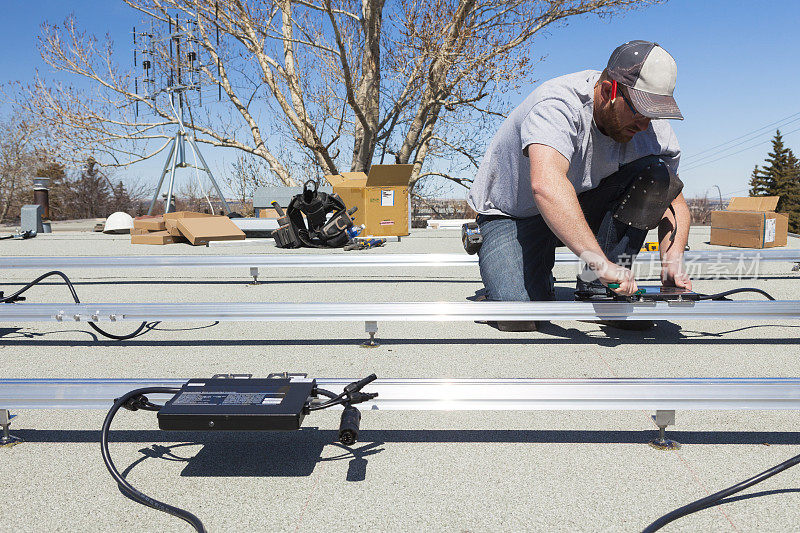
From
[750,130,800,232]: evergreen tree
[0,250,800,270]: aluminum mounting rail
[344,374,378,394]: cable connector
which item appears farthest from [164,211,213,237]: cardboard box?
[750,130,800,232]: evergreen tree

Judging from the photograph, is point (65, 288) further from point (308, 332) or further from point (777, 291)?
point (777, 291)

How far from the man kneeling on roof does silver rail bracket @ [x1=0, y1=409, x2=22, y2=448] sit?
5.77 ft

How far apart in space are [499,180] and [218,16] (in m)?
9.93

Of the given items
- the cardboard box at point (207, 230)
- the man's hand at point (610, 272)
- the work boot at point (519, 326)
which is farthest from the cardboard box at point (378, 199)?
the man's hand at point (610, 272)

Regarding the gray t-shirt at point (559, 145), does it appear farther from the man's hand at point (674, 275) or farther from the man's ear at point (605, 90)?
the man's hand at point (674, 275)

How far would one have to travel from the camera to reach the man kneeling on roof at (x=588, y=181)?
183 cm

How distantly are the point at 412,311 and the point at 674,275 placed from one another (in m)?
1.20

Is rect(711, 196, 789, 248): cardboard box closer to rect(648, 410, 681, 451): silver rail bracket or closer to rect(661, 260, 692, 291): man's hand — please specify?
rect(661, 260, 692, 291): man's hand

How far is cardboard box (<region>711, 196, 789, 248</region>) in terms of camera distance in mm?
6211

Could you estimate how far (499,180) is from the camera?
8.82 feet

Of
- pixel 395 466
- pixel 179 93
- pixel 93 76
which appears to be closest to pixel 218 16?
pixel 179 93

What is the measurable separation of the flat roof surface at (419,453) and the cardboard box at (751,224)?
439cm

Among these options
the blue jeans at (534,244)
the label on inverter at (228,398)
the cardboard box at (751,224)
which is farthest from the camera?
the cardboard box at (751,224)

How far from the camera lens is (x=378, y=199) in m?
8.23
